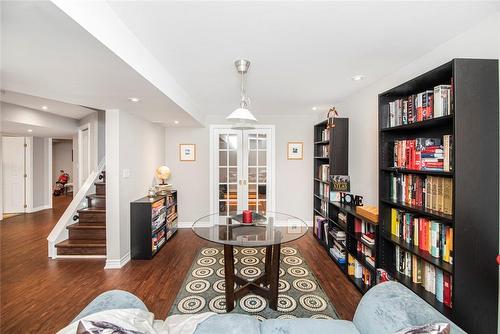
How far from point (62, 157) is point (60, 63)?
9.75 meters

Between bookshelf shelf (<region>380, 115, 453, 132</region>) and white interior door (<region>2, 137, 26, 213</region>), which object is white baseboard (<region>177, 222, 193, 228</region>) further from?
white interior door (<region>2, 137, 26, 213</region>)

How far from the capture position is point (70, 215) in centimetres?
357

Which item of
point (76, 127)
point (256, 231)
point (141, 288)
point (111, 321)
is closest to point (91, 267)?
point (141, 288)

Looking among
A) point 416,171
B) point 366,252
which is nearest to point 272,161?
point 366,252

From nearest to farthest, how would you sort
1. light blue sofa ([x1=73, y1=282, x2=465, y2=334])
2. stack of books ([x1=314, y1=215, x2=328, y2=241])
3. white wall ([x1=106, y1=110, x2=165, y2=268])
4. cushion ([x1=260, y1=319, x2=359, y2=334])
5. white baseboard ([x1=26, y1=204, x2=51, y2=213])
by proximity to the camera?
light blue sofa ([x1=73, y1=282, x2=465, y2=334])
cushion ([x1=260, y1=319, x2=359, y2=334])
white wall ([x1=106, y1=110, x2=165, y2=268])
stack of books ([x1=314, y1=215, x2=328, y2=241])
white baseboard ([x1=26, y1=204, x2=51, y2=213])

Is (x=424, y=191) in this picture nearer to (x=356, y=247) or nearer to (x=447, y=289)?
(x=447, y=289)

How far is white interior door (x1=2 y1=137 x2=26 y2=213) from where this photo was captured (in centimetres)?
562

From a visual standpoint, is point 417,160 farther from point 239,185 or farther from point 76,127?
point 76,127

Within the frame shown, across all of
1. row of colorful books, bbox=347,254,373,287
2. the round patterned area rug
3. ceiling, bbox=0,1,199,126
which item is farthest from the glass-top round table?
ceiling, bbox=0,1,199,126

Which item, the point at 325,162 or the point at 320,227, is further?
the point at 325,162

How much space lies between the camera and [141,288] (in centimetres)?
245

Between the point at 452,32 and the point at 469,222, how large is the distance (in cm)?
139

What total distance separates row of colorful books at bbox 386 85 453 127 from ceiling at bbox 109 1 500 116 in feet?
1.49

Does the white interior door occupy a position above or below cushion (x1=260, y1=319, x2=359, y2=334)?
above
